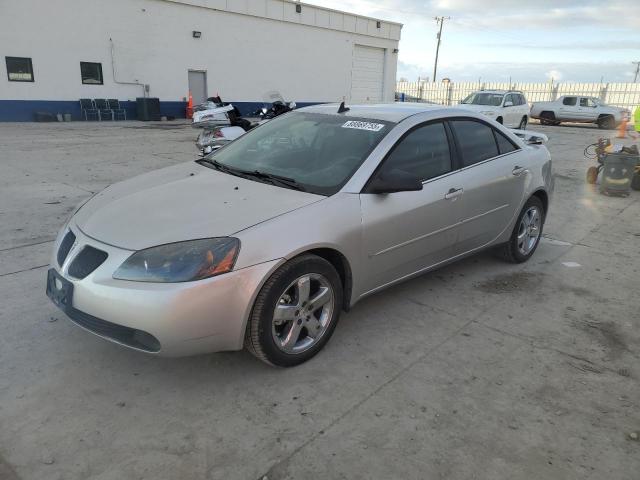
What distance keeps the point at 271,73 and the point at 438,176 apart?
81.9ft

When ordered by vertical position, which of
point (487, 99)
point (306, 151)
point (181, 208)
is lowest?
point (181, 208)

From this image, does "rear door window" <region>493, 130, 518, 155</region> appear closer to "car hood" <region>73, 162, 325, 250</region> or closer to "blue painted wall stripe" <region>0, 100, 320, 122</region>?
"car hood" <region>73, 162, 325, 250</region>

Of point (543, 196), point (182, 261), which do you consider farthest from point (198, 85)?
point (182, 261)

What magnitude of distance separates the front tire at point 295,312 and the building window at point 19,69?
68.3 ft

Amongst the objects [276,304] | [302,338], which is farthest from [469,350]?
[276,304]

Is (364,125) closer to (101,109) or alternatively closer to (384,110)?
(384,110)

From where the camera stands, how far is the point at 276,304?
2896 mm

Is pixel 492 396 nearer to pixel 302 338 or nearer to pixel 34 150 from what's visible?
pixel 302 338

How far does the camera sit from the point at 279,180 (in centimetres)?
344

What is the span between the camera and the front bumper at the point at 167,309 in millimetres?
2582

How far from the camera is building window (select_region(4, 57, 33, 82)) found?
19016 mm

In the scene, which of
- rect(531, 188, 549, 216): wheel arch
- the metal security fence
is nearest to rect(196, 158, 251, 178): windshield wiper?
rect(531, 188, 549, 216): wheel arch

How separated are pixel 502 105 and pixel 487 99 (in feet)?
2.24

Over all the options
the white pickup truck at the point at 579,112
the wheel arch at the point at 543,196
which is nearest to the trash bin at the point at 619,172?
the wheel arch at the point at 543,196
